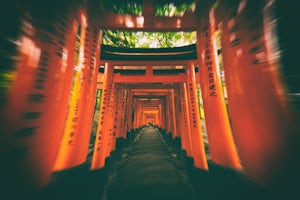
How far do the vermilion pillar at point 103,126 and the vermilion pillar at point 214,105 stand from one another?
240cm

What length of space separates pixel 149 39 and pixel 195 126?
12.5 ft

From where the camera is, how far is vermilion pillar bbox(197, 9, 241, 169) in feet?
6.04

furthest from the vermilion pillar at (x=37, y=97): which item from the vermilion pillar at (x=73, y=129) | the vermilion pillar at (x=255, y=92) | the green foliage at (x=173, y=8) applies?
the vermilion pillar at (x=255, y=92)

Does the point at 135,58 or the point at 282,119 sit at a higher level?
the point at 135,58

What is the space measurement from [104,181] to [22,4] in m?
3.27

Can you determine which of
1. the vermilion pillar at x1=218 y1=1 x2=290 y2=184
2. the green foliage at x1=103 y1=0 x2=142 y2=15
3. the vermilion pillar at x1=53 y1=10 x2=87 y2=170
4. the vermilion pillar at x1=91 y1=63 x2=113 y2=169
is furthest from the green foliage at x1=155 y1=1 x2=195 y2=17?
the vermilion pillar at x1=91 y1=63 x2=113 y2=169

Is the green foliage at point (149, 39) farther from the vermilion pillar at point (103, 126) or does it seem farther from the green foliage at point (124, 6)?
the green foliage at point (124, 6)

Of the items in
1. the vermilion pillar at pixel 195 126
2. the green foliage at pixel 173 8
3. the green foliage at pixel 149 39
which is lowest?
the vermilion pillar at pixel 195 126

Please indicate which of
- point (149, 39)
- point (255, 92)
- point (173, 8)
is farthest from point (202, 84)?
point (149, 39)

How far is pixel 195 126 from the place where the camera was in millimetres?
3154

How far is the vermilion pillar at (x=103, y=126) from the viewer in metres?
3.06

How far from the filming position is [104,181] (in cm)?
294

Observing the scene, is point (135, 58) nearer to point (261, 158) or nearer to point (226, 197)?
point (261, 158)

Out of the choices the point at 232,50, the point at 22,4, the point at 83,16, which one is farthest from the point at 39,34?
the point at 232,50
